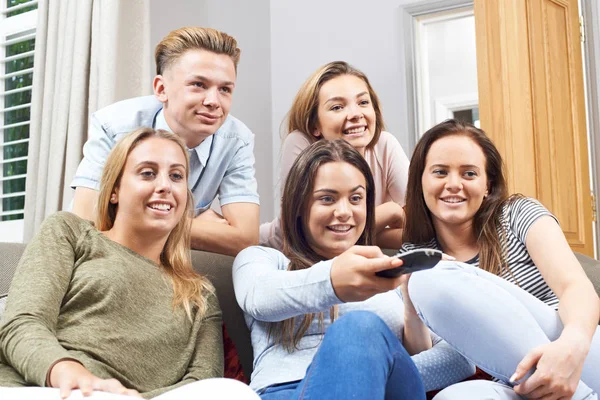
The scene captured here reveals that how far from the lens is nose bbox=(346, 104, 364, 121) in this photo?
2.26m

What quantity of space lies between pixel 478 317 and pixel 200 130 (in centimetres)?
105

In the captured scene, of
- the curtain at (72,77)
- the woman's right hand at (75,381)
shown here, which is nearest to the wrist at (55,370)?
the woman's right hand at (75,381)

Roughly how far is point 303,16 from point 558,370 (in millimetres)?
3163

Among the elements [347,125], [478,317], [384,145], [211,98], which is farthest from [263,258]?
[384,145]

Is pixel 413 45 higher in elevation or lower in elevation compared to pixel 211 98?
higher

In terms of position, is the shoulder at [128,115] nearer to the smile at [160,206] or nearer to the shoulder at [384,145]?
the smile at [160,206]

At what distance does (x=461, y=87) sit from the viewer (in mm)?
4742

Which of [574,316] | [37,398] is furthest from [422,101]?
[37,398]

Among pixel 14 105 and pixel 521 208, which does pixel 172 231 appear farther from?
pixel 14 105

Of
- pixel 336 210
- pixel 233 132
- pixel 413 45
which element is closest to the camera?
pixel 336 210

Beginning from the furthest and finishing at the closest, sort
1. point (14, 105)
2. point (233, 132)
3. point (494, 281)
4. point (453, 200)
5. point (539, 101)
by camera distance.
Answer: point (14, 105)
point (539, 101)
point (233, 132)
point (453, 200)
point (494, 281)

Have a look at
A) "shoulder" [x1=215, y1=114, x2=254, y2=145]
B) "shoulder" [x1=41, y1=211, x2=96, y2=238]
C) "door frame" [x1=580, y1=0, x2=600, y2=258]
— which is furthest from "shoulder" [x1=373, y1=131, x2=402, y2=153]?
"door frame" [x1=580, y1=0, x2=600, y2=258]

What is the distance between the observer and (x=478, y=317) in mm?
1215

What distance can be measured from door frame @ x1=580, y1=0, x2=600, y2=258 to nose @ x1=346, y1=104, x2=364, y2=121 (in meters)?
1.73
